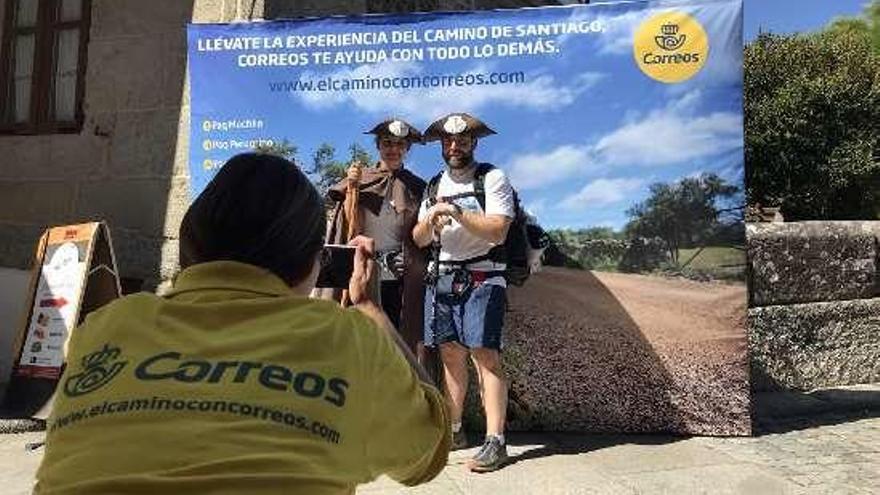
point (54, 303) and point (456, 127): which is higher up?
point (456, 127)

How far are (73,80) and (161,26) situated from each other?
39.2 inches

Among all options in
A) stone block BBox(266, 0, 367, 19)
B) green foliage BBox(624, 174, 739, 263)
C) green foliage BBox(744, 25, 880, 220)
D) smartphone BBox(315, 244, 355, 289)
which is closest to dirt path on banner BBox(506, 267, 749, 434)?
green foliage BBox(624, 174, 739, 263)

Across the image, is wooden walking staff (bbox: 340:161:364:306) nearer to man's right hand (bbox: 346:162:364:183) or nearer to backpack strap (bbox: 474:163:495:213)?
man's right hand (bbox: 346:162:364:183)

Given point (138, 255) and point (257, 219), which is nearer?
point (257, 219)

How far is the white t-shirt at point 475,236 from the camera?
15.3ft

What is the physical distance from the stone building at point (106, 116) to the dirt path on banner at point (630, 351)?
2.63m

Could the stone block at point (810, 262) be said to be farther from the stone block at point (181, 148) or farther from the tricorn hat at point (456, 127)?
the stone block at point (181, 148)

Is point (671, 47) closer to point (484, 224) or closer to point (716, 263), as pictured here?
point (716, 263)

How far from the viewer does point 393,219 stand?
503 cm

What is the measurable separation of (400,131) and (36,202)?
134 inches

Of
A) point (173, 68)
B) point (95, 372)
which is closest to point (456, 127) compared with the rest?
point (173, 68)

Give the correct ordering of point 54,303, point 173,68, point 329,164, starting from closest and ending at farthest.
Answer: point 329,164 → point 54,303 → point 173,68

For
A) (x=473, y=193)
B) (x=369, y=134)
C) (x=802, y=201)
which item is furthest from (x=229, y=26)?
(x=802, y=201)

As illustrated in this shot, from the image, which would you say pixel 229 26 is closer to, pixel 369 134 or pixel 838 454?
pixel 369 134
